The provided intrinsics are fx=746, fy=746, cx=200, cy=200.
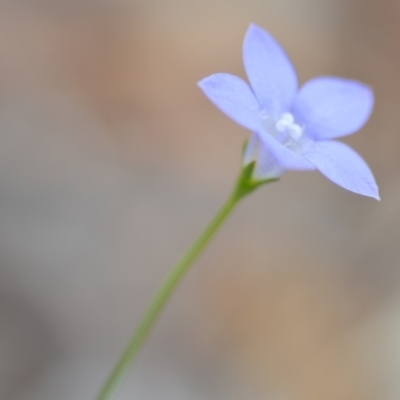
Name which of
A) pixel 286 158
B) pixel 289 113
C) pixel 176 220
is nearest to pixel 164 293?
pixel 286 158

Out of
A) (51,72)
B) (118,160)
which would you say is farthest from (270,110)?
(51,72)

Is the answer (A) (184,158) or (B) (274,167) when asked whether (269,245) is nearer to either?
(A) (184,158)

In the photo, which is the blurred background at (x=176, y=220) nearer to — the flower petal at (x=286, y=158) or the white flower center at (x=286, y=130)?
the white flower center at (x=286, y=130)

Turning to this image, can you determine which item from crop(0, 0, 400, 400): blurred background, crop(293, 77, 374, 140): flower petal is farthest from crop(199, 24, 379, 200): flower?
crop(0, 0, 400, 400): blurred background

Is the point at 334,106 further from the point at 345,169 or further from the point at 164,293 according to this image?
the point at 164,293

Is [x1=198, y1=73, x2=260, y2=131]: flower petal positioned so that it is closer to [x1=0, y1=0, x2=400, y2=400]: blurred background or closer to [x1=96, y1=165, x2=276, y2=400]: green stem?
[x1=96, y1=165, x2=276, y2=400]: green stem

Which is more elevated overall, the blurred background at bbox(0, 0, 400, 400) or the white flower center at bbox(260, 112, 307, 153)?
the white flower center at bbox(260, 112, 307, 153)
